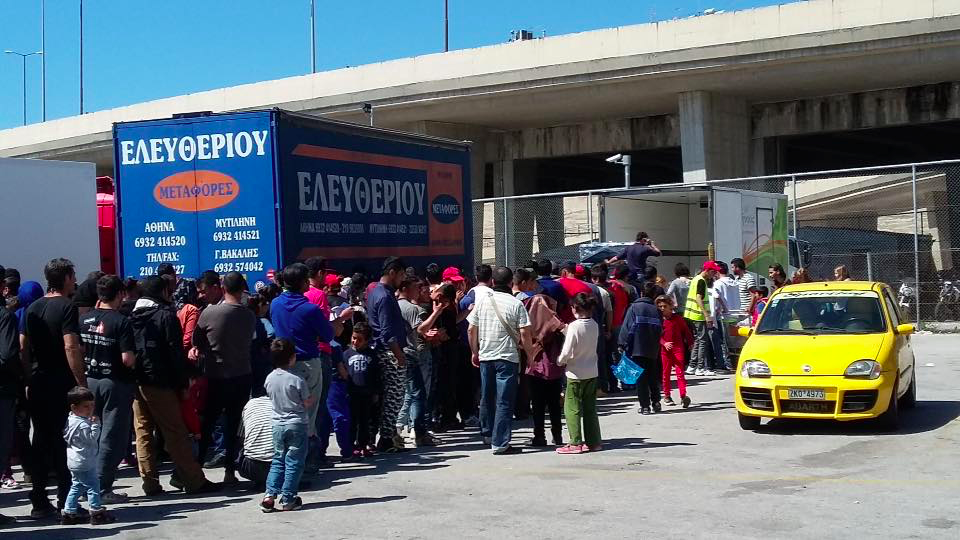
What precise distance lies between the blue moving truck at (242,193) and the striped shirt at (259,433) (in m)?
3.55

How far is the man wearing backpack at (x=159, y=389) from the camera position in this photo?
9.02m

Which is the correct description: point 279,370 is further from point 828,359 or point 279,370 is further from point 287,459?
point 828,359

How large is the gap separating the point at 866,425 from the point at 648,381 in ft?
8.56

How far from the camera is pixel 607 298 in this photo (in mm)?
15375

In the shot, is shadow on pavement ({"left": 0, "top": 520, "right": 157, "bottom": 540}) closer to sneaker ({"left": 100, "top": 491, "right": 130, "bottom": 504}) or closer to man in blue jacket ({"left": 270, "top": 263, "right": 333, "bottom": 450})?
sneaker ({"left": 100, "top": 491, "right": 130, "bottom": 504})

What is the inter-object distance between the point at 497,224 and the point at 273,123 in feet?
55.7

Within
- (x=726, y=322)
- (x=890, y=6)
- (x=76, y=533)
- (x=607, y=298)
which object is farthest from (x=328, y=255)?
(x=890, y=6)

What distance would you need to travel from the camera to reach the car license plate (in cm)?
1133

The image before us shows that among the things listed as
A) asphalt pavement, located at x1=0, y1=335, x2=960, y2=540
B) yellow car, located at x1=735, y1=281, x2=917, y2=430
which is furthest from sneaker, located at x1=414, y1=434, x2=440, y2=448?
yellow car, located at x1=735, y1=281, x2=917, y2=430

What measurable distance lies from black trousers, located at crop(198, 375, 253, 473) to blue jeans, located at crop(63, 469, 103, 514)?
4.84ft

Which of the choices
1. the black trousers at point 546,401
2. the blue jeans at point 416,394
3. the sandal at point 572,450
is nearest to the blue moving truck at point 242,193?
the blue jeans at point 416,394

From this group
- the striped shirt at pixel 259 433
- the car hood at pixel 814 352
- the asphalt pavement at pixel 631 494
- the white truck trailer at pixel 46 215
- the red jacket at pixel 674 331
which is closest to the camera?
the asphalt pavement at pixel 631 494

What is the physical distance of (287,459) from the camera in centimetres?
858

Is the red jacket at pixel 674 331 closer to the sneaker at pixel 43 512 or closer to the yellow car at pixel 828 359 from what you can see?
the yellow car at pixel 828 359
